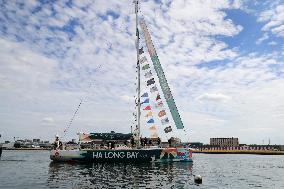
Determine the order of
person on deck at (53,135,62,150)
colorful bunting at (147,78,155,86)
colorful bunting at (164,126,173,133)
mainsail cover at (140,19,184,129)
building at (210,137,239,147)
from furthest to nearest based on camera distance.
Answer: building at (210,137,239,147)
person on deck at (53,135,62,150)
mainsail cover at (140,19,184,129)
colorful bunting at (147,78,155,86)
colorful bunting at (164,126,173,133)

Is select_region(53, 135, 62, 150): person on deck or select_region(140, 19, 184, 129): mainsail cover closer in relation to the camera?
select_region(140, 19, 184, 129): mainsail cover

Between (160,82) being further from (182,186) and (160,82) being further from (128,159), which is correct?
(182,186)

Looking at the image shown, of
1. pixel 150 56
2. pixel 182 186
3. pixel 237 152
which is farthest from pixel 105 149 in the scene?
pixel 237 152

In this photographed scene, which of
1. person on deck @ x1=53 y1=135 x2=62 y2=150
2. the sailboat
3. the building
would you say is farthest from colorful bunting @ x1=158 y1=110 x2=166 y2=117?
the building

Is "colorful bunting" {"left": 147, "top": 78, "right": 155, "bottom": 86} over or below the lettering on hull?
over

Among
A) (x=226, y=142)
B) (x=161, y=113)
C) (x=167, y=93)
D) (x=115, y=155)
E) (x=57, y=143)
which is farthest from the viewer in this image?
(x=226, y=142)

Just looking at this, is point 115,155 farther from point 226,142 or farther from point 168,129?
point 226,142

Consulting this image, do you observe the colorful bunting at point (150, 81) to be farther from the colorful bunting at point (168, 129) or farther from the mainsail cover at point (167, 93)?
the colorful bunting at point (168, 129)

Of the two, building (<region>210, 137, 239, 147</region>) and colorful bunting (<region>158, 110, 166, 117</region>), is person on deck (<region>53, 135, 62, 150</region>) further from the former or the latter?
building (<region>210, 137, 239, 147</region>)

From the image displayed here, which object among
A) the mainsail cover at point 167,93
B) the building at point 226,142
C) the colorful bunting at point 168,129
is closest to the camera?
the colorful bunting at point 168,129

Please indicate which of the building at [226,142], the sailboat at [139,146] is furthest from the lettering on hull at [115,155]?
the building at [226,142]

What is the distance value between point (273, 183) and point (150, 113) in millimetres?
20429

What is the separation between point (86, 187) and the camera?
1013 inches

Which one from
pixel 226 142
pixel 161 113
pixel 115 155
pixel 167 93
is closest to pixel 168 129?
pixel 161 113
